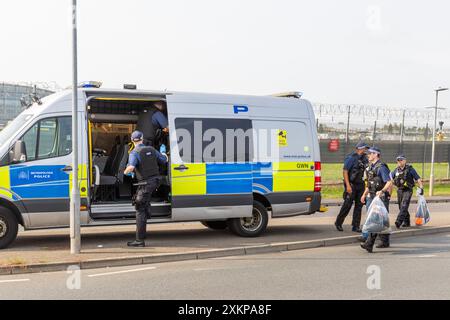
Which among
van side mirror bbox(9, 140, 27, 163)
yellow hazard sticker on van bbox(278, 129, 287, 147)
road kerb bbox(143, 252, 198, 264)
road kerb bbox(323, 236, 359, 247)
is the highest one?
yellow hazard sticker on van bbox(278, 129, 287, 147)

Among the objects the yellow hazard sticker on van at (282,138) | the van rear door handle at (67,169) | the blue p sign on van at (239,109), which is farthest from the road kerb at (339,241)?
the van rear door handle at (67,169)

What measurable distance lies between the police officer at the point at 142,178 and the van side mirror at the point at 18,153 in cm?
160

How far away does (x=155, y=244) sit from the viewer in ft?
31.2

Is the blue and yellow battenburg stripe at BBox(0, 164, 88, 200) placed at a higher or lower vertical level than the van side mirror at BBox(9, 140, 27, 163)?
lower

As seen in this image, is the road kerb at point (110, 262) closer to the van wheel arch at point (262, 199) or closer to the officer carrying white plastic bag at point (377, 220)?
the van wheel arch at point (262, 199)

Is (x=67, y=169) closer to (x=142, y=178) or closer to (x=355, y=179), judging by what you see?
(x=142, y=178)

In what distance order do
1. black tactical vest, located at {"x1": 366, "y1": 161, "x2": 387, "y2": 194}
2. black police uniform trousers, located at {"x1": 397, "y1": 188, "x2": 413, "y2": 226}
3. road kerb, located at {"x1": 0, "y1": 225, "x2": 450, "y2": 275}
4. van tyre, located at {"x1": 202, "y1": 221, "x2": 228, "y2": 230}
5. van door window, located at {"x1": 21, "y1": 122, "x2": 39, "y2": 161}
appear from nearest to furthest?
1. road kerb, located at {"x1": 0, "y1": 225, "x2": 450, "y2": 275}
2. van door window, located at {"x1": 21, "y1": 122, "x2": 39, "y2": 161}
3. black tactical vest, located at {"x1": 366, "y1": 161, "x2": 387, "y2": 194}
4. van tyre, located at {"x1": 202, "y1": 221, "x2": 228, "y2": 230}
5. black police uniform trousers, located at {"x1": 397, "y1": 188, "x2": 413, "y2": 226}

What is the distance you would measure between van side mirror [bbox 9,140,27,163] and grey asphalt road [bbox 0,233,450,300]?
2.19 meters

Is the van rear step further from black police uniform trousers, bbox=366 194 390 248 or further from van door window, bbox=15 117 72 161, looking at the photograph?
black police uniform trousers, bbox=366 194 390 248

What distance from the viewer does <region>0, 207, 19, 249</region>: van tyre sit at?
29.2 ft

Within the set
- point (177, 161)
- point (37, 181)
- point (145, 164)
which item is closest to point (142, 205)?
point (145, 164)

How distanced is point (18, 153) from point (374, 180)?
5.95m

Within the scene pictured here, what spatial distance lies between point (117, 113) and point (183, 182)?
7.07 feet

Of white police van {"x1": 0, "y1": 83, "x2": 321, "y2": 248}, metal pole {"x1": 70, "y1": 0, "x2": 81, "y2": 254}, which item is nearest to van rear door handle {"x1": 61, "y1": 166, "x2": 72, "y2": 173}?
white police van {"x1": 0, "y1": 83, "x2": 321, "y2": 248}
